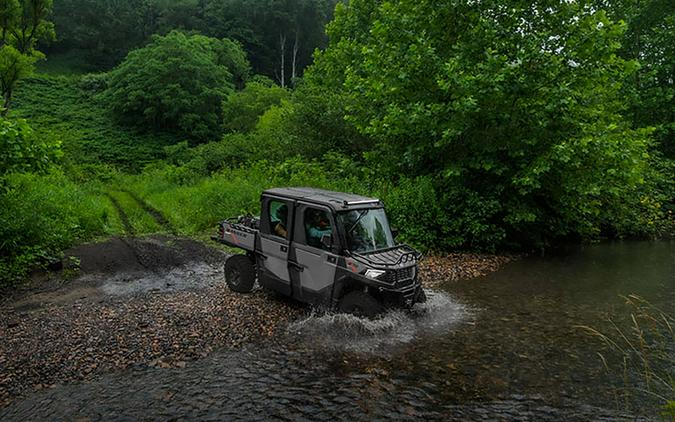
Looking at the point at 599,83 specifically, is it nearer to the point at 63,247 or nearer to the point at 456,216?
the point at 456,216

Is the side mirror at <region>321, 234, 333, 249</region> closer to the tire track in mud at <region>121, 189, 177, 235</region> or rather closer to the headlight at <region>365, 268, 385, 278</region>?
the headlight at <region>365, 268, 385, 278</region>

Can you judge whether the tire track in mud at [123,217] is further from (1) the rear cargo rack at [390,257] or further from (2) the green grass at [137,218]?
(1) the rear cargo rack at [390,257]

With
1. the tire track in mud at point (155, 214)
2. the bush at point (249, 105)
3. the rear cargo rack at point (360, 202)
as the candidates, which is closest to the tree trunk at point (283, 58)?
the bush at point (249, 105)

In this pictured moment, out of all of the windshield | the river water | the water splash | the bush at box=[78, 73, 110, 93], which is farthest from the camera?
the bush at box=[78, 73, 110, 93]

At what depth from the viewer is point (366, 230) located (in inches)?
326

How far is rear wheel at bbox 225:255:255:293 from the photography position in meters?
9.77

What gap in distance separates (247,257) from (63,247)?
6800mm

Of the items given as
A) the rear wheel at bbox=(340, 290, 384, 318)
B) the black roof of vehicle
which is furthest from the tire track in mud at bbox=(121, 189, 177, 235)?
the rear wheel at bbox=(340, 290, 384, 318)

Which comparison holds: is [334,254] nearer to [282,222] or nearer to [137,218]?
[282,222]

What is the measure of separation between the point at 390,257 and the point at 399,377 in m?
2.32

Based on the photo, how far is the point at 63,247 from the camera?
13.0 m

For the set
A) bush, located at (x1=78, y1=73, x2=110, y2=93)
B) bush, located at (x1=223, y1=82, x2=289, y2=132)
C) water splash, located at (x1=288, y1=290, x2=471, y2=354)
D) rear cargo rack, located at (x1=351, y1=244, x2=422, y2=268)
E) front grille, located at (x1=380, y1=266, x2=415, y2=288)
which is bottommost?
water splash, located at (x1=288, y1=290, x2=471, y2=354)

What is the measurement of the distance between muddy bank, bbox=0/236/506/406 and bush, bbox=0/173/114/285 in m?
0.70

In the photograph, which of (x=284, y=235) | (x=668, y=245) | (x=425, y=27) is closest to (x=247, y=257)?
(x=284, y=235)
